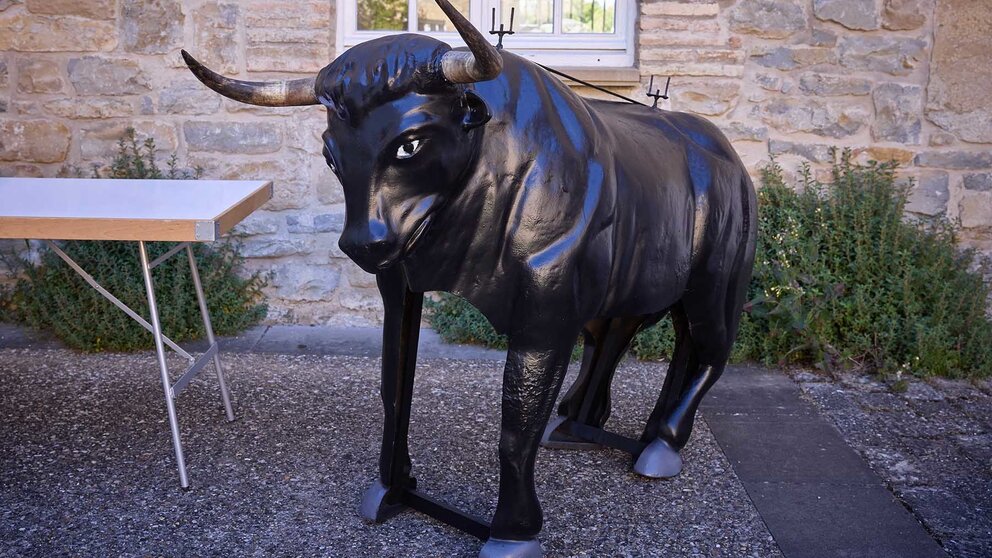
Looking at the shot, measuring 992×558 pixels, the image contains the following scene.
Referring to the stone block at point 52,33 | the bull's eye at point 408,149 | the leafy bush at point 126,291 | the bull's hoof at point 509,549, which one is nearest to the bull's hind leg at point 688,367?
the bull's hoof at point 509,549

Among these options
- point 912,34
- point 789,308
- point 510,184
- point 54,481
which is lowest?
point 54,481

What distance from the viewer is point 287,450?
3914 millimetres

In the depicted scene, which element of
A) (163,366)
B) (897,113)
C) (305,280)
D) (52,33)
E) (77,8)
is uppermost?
(77,8)

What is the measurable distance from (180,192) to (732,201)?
2.20 metres

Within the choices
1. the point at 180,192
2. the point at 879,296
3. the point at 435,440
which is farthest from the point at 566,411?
the point at 879,296

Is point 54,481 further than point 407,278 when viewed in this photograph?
Yes

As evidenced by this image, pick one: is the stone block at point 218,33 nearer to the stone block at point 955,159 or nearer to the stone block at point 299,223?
the stone block at point 299,223

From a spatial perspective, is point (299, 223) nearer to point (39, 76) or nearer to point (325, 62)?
point (325, 62)

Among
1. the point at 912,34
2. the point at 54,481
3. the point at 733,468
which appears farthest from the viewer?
the point at 912,34

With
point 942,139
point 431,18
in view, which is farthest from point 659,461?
point 431,18

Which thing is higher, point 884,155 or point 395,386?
point 884,155

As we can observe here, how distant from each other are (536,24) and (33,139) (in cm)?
310

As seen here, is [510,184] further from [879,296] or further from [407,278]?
[879,296]

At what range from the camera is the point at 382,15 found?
5.94 metres
